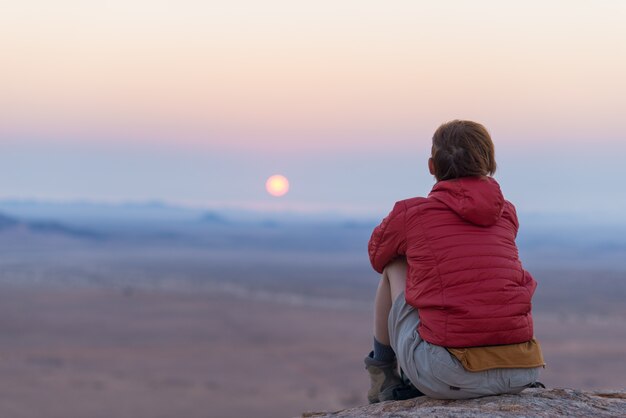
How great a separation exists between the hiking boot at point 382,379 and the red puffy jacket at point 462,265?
20.2 inches

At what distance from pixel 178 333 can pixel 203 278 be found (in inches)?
846

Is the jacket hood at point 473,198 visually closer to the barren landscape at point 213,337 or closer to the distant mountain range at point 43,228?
the barren landscape at point 213,337

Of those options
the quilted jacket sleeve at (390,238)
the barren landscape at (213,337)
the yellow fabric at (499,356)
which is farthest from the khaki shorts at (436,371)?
the barren landscape at (213,337)

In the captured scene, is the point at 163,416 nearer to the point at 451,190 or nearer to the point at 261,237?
the point at 451,190

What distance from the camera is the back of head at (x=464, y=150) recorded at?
11.4 feet

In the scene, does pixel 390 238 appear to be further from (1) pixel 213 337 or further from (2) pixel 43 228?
(2) pixel 43 228

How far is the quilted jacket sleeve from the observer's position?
11.5 ft

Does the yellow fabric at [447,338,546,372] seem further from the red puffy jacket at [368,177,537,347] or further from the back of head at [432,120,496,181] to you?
the back of head at [432,120,496,181]

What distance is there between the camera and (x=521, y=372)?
3.58m

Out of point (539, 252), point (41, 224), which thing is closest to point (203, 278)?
point (539, 252)

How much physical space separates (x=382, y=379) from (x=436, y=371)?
1.84 feet

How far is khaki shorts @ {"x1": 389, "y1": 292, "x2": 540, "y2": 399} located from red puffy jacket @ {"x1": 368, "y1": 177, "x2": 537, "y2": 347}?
78 millimetres

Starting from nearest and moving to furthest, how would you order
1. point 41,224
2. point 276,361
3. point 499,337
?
point 499,337, point 276,361, point 41,224

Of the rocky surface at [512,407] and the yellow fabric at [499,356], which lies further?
the rocky surface at [512,407]
